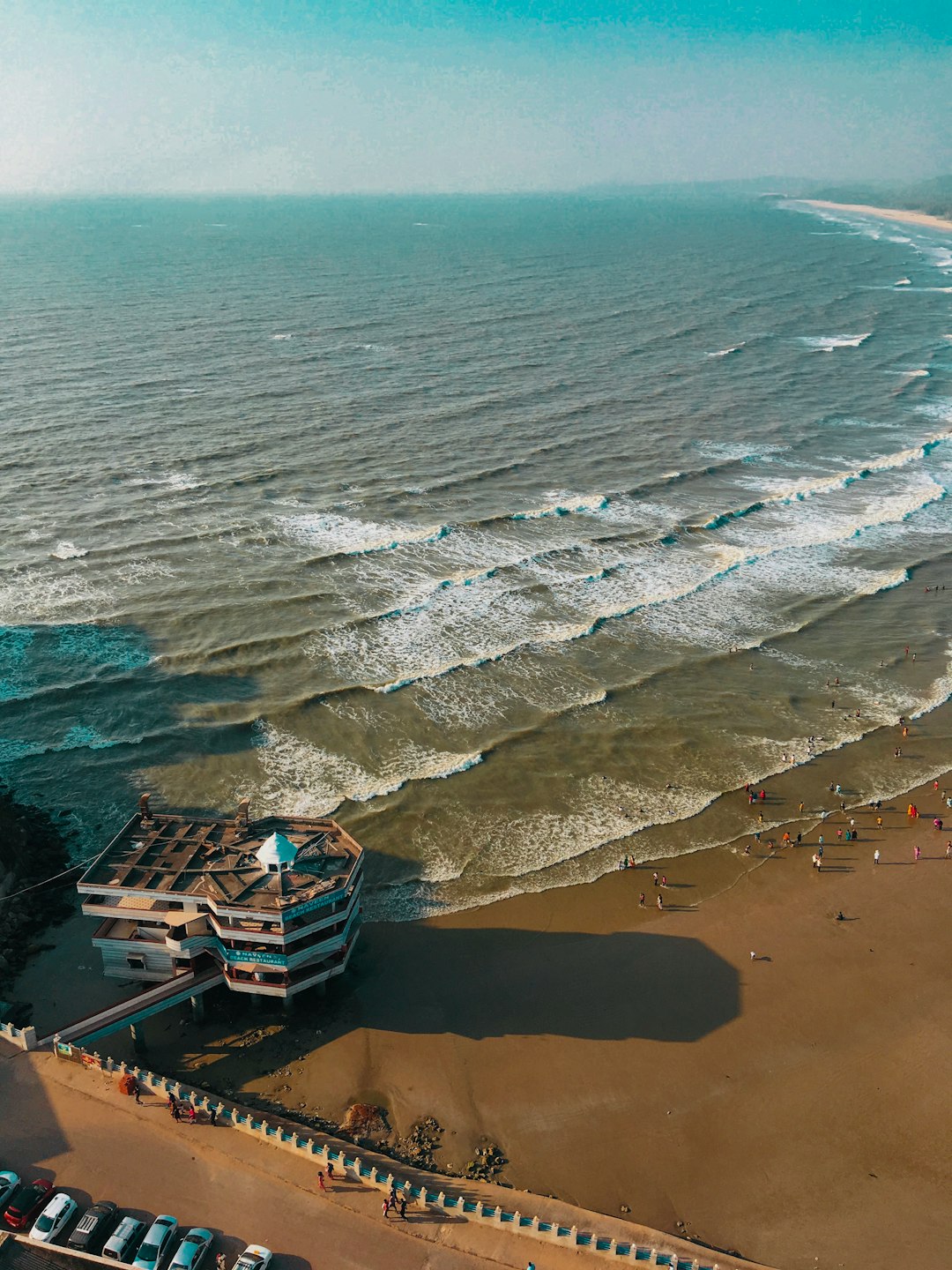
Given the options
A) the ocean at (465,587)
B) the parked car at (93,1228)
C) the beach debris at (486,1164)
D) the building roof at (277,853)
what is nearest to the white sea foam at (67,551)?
the ocean at (465,587)

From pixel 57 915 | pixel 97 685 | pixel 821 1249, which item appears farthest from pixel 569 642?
pixel 821 1249

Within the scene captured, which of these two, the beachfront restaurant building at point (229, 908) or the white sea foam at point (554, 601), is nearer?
the beachfront restaurant building at point (229, 908)

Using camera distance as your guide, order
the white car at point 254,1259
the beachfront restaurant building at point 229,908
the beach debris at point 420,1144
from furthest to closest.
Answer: the beachfront restaurant building at point 229,908, the beach debris at point 420,1144, the white car at point 254,1259

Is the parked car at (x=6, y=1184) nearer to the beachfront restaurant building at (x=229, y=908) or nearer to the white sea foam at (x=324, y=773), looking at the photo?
the beachfront restaurant building at (x=229, y=908)

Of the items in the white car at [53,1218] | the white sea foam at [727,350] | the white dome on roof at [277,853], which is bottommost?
the white car at [53,1218]

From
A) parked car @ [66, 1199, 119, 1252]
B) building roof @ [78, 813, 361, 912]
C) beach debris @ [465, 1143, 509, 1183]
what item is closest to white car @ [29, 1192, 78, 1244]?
parked car @ [66, 1199, 119, 1252]

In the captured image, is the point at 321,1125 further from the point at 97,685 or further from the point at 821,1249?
the point at 97,685
